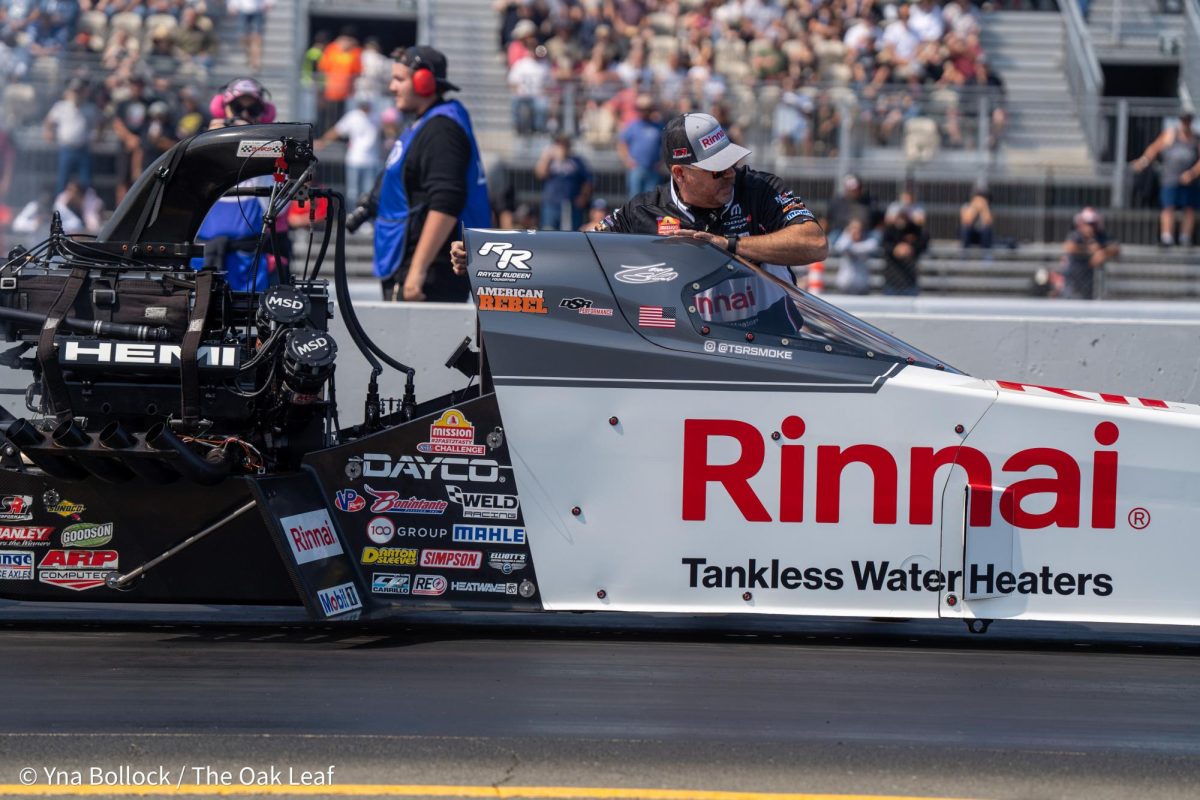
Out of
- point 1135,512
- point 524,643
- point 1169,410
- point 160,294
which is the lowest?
point 524,643

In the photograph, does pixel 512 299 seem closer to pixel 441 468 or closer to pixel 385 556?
pixel 441 468

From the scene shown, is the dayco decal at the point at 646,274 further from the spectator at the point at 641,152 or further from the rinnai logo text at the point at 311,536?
the spectator at the point at 641,152

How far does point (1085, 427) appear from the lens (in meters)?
5.70

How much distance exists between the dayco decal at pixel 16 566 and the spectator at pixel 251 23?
13.2 meters

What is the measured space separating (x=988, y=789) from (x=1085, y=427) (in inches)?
70.4

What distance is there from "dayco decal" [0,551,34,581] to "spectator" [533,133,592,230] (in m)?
10.2

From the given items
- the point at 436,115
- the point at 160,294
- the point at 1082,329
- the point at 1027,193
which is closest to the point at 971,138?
the point at 1027,193

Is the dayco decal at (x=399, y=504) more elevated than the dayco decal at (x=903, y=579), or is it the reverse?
the dayco decal at (x=399, y=504)

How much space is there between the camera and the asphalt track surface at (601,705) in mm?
4410

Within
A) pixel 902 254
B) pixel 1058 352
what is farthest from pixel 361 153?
pixel 1058 352

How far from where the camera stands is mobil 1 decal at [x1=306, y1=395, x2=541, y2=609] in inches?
229

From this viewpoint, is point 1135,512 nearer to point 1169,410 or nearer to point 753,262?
point 1169,410

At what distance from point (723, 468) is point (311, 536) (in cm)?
151

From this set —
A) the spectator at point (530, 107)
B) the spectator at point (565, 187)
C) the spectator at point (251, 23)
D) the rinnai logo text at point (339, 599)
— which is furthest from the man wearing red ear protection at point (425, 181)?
the spectator at point (251, 23)
